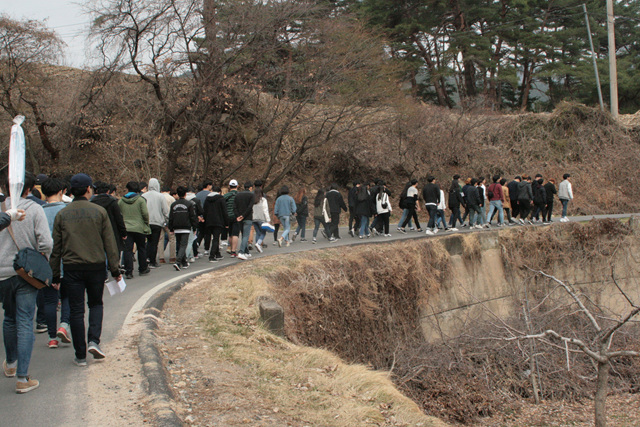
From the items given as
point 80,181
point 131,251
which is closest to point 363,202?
point 131,251

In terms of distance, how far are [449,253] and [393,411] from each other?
418 inches

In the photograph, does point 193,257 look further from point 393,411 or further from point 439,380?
point 393,411

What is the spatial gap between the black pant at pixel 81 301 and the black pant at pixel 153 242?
20.0ft

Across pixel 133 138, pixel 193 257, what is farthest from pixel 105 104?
pixel 193 257

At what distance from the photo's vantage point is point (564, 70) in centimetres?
3300

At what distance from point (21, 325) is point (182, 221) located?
6.71 m

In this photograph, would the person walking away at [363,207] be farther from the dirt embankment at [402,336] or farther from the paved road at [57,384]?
the paved road at [57,384]

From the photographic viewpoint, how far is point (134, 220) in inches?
425

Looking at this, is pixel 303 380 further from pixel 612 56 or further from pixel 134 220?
pixel 612 56

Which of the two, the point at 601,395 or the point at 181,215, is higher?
the point at 181,215

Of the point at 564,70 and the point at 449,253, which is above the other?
the point at 564,70

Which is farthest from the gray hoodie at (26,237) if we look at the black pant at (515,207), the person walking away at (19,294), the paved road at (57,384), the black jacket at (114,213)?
the black pant at (515,207)

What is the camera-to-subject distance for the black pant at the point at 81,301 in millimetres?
5512

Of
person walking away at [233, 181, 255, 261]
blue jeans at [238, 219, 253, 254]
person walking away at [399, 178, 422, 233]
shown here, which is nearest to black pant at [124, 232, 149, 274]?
person walking away at [233, 181, 255, 261]
